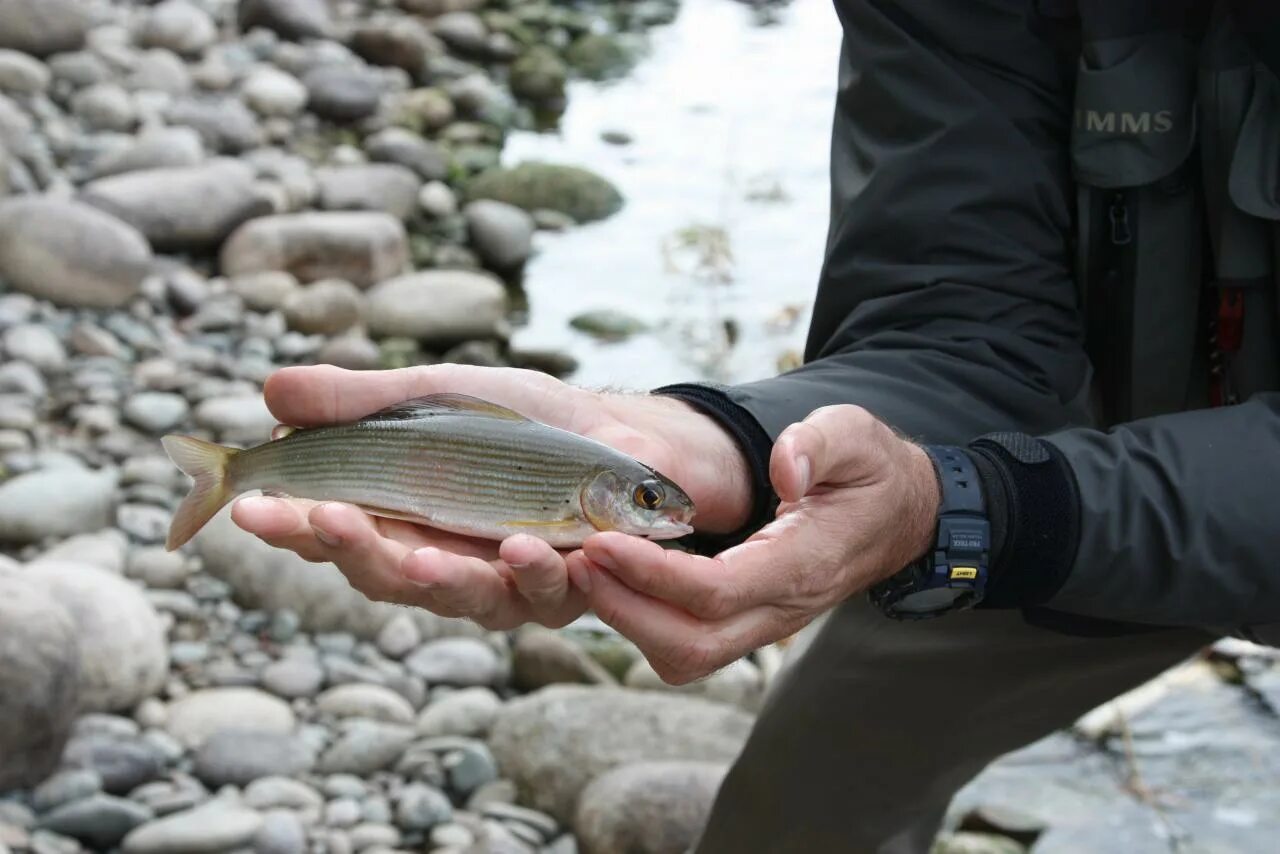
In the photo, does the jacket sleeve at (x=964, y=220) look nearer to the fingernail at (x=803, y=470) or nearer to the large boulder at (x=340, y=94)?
the fingernail at (x=803, y=470)

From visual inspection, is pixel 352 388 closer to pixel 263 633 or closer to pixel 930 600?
pixel 930 600

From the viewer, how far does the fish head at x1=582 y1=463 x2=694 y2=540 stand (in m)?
2.41

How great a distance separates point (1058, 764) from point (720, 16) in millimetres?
12409

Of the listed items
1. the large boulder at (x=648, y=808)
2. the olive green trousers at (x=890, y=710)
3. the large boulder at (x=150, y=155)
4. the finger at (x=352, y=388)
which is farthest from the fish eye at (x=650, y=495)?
the large boulder at (x=150, y=155)

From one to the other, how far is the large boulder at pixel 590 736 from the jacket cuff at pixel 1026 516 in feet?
9.18

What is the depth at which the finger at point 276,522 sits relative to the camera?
2.34 metres

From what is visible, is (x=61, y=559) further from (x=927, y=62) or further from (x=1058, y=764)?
(x=927, y=62)

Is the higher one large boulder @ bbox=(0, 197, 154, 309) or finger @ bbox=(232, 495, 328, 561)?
finger @ bbox=(232, 495, 328, 561)

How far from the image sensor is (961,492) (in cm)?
251

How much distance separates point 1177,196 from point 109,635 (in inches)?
147

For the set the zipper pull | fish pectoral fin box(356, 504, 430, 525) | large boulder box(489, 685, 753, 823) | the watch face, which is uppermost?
the zipper pull

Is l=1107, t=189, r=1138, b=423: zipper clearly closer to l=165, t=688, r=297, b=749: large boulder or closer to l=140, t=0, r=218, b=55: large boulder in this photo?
l=165, t=688, r=297, b=749: large boulder

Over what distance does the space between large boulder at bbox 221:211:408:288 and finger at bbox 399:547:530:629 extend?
738cm

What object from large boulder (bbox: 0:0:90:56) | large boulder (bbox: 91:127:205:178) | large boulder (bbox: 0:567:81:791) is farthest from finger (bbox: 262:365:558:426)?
large boulder (bbox: 0:0:90:56)
